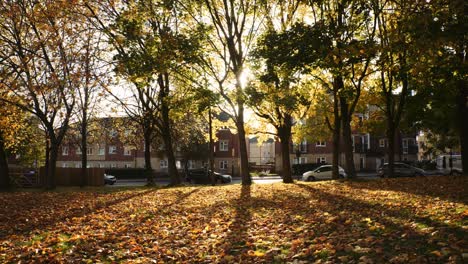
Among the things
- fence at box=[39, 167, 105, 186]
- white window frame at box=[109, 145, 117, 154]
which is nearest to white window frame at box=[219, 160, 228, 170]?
white window frame at box=[109, 145, 117, 154]

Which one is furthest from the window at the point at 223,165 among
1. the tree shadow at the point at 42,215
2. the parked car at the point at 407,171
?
the tree shadow at the point at 42,215

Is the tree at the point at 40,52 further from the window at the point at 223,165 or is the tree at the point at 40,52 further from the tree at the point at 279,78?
the window at the point at 223,165

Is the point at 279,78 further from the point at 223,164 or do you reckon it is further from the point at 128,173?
the point at 223,164

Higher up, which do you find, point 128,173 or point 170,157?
point 170,157

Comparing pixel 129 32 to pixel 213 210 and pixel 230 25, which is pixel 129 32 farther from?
pixel 213 210

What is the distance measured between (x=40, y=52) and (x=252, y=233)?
21814 millimetres

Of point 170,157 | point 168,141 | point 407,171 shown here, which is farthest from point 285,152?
point 407,171

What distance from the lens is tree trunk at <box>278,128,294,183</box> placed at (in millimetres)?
26545

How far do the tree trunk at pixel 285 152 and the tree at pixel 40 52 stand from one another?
536 inches

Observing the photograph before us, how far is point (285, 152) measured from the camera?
26.4 m

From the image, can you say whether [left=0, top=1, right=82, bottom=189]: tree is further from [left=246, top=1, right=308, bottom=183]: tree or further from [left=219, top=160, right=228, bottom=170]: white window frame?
[left=219, top=160, right=228, bottom=170]: white window frame

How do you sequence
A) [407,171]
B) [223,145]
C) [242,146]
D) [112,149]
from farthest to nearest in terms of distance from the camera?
[112,149] < [223,145] < [407,171] < [242,146]

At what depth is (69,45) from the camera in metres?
22.6

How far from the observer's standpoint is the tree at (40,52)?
19625mm
